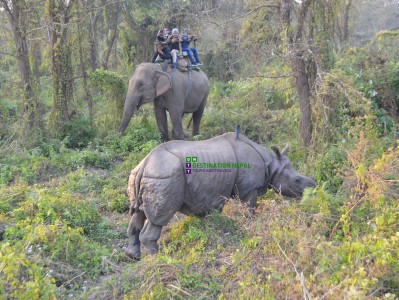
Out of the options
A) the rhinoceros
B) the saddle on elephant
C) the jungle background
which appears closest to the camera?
the jungle background

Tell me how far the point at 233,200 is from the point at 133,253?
1482mm

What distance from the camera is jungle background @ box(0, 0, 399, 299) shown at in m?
4.24

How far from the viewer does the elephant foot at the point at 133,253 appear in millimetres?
5973

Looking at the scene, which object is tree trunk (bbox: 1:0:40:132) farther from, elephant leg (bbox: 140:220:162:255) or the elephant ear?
elephant leg (bbox: 140:220:162:255)

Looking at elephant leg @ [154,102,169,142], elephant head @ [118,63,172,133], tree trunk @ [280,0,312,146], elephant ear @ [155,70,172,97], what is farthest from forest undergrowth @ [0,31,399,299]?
elephant ear @ [155,70,172,97]

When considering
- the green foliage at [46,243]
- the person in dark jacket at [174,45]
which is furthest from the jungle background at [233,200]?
the person in dark jacket at [174,45]

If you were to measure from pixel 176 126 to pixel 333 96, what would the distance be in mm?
4352

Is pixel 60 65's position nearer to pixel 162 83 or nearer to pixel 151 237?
pixel 162 83

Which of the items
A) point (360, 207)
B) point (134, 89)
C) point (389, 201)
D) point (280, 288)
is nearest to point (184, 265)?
point (280, 288)

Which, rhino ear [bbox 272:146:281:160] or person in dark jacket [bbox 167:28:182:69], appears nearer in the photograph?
rhino ear [bbox 272:146:281:160]

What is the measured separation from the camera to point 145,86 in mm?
10586

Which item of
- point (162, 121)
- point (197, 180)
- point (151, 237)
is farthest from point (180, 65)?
point (151, 237)

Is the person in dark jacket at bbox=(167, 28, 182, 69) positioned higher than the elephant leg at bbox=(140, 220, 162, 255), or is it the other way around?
the person in dark jacket at bbox=(167, 28, 182, 69)

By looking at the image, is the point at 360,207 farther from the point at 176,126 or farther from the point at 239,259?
the point at 176,126
